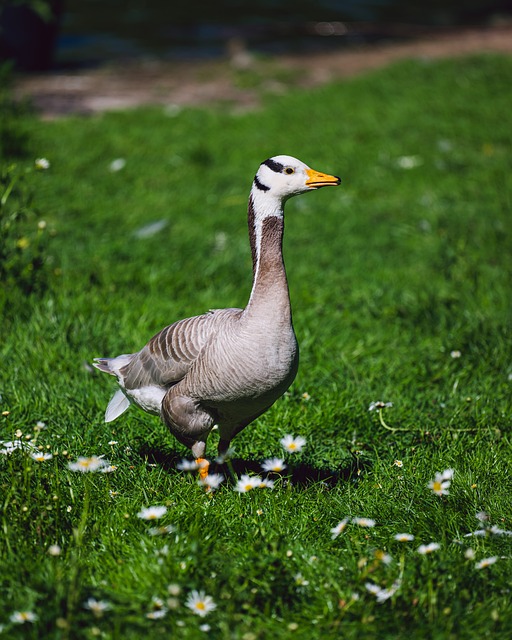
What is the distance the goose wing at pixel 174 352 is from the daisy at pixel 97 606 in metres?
1.16

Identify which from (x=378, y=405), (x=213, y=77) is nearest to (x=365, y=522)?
(x=378, y=405)

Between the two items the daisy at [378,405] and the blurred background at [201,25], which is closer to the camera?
the daisy at [378,405]

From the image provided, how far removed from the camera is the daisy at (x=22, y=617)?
253cm

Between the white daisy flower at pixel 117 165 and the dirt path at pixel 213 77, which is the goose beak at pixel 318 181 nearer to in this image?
the white daisy flower at pixel 117 165

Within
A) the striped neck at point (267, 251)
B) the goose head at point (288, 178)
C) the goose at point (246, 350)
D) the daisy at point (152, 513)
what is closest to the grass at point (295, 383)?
the daisy at point (152, 513)

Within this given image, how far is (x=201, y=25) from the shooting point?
1573 centimetres

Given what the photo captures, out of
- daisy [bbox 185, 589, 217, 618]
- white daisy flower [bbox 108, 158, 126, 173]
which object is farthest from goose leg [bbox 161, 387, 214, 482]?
white daisy flower [bbox 108, 158, 126, 173]

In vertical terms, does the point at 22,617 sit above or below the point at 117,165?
above

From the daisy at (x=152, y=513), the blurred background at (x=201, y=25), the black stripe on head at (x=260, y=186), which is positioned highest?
the black stripe on head at (x=260, y=186)

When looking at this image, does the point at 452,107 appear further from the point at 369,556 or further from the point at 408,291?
the point at 369,556

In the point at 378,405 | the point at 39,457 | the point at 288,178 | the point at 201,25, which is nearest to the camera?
the point at 39,457

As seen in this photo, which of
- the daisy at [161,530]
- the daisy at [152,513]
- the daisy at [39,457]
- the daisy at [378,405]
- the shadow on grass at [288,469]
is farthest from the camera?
the daisy at [378,405]

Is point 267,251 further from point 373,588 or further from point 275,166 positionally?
point 373,588

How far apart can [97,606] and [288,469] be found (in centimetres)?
143
